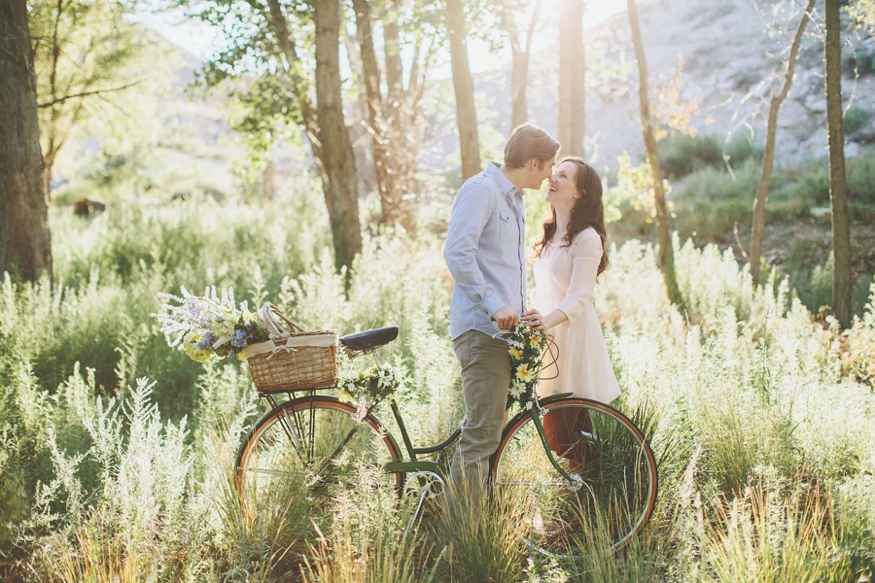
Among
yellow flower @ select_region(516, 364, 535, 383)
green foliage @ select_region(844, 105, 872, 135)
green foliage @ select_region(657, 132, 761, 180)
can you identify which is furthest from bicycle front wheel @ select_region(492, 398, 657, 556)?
green foliage @ select_region(657, 132, 761, 180)

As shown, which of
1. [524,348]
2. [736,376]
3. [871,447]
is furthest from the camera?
[736,376]

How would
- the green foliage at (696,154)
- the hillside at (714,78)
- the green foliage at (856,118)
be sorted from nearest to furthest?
1. the green foliage at (856,118)
2. the hillside at (714,78)
3. the green foliage at (696,154)

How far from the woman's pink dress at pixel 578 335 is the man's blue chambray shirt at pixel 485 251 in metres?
0.32

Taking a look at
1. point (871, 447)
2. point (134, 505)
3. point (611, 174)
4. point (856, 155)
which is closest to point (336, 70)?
point (134, 505)

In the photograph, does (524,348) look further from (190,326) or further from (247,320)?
(190,326)

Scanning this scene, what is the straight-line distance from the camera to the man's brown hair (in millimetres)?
3217

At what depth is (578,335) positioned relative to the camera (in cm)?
362

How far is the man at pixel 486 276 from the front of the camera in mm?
3098

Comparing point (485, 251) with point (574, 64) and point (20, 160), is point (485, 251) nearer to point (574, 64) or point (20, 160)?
point (574, 64)

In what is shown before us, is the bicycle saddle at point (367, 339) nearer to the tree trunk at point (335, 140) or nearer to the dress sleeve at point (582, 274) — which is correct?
the dress sleeve at point (582, 274)

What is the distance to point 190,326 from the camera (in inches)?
131

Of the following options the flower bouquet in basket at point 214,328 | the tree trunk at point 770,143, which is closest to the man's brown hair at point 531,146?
the flower bouquet in basket at point 214,328

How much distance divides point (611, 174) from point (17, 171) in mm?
21504

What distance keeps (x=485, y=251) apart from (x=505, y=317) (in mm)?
422
